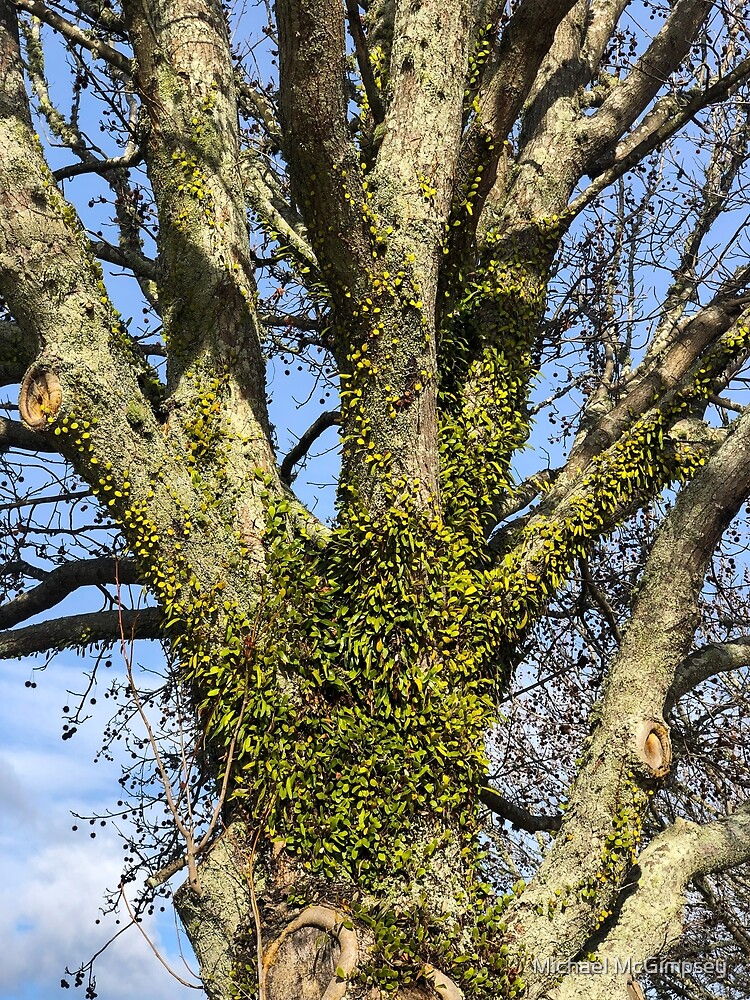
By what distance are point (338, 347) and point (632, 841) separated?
3.40 metres

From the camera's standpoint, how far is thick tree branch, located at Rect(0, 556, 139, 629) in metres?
6.88

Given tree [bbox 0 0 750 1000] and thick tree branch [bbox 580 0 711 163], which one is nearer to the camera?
tree [bbox 0 0 750 1000]

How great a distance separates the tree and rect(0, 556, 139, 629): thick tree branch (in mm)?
24

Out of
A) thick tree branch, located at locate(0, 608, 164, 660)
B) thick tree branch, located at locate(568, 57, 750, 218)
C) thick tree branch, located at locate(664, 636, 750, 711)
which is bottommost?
thick tree branch, located at locate(664, 636, 750, 711)

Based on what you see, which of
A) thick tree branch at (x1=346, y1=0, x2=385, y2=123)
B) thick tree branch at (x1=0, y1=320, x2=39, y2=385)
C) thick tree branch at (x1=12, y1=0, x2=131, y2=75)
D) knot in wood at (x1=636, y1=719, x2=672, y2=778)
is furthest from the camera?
thick tree branch at (x1=12, y1=0, x2=131, y2=75)

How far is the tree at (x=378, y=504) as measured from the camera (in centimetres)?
489

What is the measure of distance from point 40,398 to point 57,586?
2.28 metres

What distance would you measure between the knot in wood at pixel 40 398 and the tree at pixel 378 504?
0.6 inches

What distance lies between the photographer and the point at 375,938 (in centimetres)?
462

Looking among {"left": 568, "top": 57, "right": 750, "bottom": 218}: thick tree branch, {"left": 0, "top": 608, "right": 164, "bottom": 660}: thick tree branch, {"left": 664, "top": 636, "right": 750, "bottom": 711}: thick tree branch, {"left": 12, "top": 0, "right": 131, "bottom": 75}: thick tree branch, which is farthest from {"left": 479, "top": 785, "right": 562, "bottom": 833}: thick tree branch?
{"left": 12, "top": 0, "right": 131, "bottom": 75}: thick tree branch

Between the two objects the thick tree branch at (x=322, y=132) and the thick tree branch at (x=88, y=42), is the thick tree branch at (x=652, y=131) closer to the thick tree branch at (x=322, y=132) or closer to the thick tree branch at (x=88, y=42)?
the thick tree branch at (x=322, y=132)

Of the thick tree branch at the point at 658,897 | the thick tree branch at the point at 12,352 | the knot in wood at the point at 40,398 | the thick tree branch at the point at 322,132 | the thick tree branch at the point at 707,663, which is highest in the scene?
the thick tree branch at the point at 12,352

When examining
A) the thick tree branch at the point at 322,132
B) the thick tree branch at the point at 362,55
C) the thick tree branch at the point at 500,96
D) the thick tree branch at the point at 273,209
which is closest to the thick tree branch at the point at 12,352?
the thick tree branch at the point at 273,209

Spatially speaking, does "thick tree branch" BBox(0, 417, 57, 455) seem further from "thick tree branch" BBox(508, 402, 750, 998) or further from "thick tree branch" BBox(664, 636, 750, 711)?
"thick tree branch" BBox(664, 636, 750, 711)
